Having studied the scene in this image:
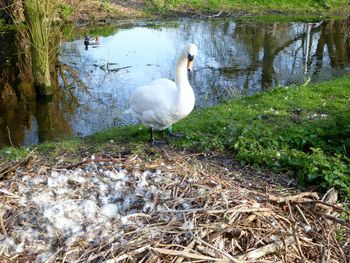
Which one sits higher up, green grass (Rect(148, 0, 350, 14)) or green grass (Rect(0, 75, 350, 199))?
green grass (Rect(148, 0, 350, 14))

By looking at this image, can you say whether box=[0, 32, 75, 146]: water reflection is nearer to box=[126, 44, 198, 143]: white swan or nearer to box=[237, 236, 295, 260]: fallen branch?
box=[126, 44, 198, 143]: white swan

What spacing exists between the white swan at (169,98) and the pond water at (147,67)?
123 inches

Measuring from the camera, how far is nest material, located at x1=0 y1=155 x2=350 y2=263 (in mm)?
3316

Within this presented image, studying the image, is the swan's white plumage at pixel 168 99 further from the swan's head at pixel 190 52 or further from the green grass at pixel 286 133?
Answer: the green grass at pixel 286 133

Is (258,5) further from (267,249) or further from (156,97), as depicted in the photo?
(267,249)

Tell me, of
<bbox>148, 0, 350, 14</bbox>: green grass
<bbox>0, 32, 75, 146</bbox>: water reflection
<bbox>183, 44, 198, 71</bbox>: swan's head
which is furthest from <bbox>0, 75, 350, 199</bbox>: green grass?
<bbox>148, 0, 350, 14</bbox>: green grass

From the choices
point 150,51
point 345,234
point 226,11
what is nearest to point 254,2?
point 226,11

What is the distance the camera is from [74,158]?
742 centimetres

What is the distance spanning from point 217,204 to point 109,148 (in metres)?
4.45

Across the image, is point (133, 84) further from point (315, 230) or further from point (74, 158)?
point (315, 230)

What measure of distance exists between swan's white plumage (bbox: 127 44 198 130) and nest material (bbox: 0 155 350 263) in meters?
2.88

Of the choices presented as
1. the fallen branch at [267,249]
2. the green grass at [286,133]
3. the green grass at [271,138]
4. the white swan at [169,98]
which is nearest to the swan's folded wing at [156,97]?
the white swan at [169,98]

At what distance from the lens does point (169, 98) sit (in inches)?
290

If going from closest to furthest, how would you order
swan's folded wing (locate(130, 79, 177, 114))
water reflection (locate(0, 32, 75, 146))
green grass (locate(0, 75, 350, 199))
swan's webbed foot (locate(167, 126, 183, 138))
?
green grass (locate(0, 75, 350, 199)), swan's folded wing (locate(130, 79, 177, 114)), swan's webbed foot (locate(167, 126, 183, 138)), water reflection (locate(0, 32, 75, 146))
